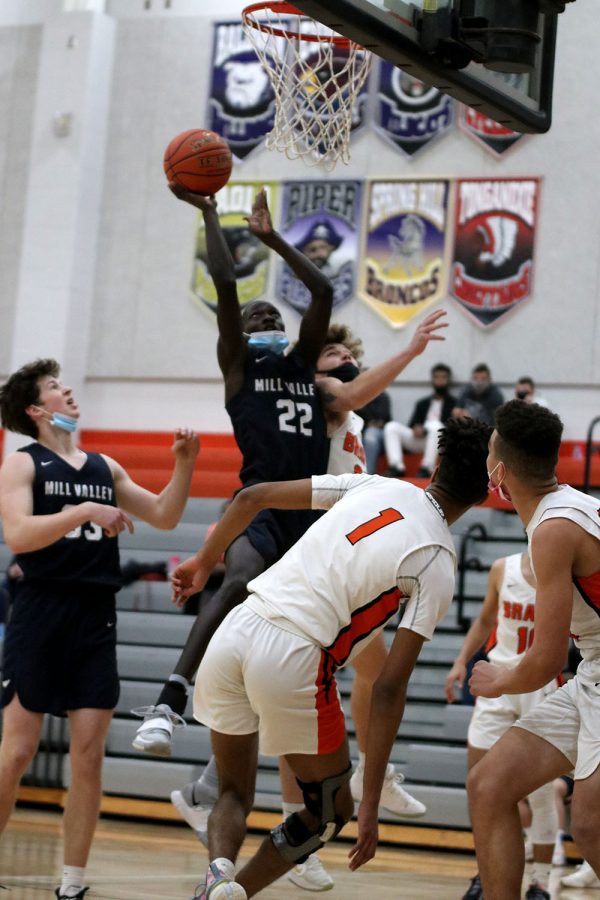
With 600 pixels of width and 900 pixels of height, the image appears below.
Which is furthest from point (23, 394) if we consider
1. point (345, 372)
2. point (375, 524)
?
point (375, 524)

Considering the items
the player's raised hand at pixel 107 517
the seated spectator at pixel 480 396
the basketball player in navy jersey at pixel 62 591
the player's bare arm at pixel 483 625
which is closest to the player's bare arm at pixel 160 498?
the basketball player in navy jersey at pixel 62 591

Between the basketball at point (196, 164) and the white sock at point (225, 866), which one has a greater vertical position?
the basketball at point (196, 164)

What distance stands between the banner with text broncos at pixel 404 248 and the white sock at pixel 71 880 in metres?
10.2

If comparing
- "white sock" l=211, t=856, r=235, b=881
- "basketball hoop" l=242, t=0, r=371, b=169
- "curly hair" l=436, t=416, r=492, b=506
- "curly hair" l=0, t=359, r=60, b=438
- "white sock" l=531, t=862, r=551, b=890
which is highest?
"basketball hoop" l=242, t=0, r=371, b=169

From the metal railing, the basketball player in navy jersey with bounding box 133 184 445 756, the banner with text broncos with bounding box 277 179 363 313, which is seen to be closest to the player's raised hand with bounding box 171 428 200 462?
the basketball player in navy jersey with bounding box 133 184 445 756

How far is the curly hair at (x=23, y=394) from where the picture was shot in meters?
5.77

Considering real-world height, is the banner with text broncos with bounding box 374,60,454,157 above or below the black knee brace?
above

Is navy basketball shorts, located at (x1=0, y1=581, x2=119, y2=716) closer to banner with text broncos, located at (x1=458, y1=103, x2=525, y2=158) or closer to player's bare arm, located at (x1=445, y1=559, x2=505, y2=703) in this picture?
player's bare arm, located at (x1=445, y1=559, x2=505, y2=703)

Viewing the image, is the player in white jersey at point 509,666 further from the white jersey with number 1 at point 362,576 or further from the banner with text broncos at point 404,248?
the banner with text broncos at point 404,248

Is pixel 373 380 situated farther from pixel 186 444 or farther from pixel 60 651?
pixel 60 651

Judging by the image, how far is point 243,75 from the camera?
15391 mm

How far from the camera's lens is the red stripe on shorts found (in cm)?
416

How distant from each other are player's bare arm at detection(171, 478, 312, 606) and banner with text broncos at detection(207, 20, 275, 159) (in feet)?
37.1

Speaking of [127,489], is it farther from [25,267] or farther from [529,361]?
[25,267]
